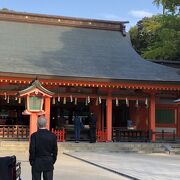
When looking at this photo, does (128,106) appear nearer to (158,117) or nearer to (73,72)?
(158,117)

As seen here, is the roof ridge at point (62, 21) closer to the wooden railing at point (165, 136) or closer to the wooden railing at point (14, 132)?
the wooden railing at point (165, 136)

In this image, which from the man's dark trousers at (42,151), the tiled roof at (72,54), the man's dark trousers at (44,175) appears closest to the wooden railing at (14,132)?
the tiled roof at (72,54)

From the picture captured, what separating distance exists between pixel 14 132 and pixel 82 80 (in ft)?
14.8

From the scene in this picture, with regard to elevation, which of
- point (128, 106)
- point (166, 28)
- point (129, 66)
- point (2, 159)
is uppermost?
point (166, 28)

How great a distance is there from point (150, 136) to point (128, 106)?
146 inches

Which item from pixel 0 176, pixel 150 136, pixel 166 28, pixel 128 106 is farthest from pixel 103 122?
pixel 0 176

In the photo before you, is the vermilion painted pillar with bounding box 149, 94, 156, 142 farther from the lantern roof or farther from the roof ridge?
the roof ridge

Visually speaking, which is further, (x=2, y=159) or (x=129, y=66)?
(x=129, y=66)

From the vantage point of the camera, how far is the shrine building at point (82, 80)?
2280 cm

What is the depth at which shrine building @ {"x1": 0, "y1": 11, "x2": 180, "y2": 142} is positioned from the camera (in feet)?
74.8

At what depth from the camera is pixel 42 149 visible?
8.13m

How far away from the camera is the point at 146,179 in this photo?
39.0 feet

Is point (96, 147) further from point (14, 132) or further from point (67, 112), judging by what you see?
point (67, 112)

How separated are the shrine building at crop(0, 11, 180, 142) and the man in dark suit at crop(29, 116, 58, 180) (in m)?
10.9
